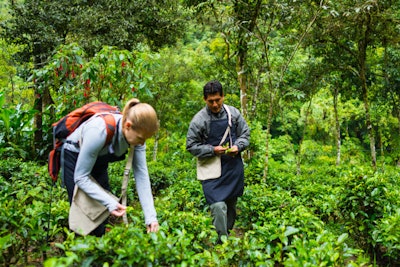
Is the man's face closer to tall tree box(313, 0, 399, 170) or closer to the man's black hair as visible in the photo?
the man's black hair

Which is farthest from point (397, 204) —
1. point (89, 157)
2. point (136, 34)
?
point (136, 34)

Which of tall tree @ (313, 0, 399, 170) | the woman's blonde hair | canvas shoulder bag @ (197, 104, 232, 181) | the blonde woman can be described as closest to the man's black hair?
canvas shoulder bag @ (197, 104, 232, 181)

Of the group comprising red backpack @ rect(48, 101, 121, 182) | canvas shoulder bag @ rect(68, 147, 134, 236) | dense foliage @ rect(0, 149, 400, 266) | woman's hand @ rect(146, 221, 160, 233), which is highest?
red backpack @ rect(48, 101, 121, 182)

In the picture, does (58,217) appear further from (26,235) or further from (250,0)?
(250,0)

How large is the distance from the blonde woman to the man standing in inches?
45.9

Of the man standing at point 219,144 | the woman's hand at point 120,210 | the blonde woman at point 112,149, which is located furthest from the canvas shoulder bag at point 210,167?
the woman's hand at point 120,210

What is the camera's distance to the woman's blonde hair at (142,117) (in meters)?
2.03

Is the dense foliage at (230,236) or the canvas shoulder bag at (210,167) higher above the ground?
the canvas shoulder bag at (210,167)

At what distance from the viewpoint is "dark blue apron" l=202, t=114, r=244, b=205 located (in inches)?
140

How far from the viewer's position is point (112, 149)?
2281 millimetres

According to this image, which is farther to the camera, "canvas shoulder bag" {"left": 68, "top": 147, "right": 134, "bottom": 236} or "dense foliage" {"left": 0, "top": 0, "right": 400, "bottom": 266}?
"dense foliage" {"left": 0, "top": 0, "right": 400, "bottom": 266}

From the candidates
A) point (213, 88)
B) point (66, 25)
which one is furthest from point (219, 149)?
point (66, 25)

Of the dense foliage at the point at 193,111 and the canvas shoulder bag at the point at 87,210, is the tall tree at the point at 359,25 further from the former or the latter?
the canvas shoulder bag at the point at 87,210

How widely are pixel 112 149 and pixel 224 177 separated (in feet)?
5.13
